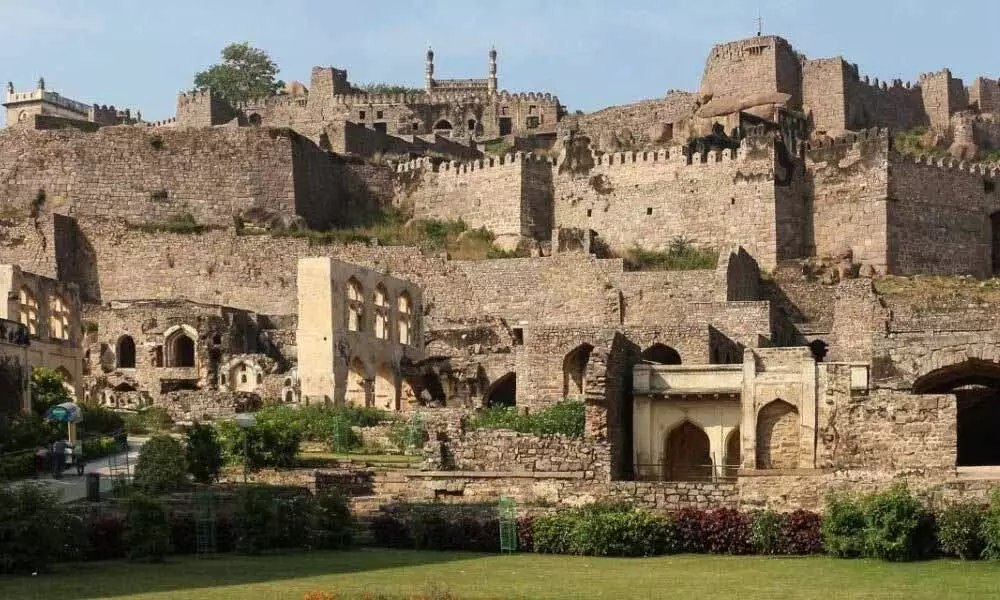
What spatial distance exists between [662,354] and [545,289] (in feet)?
39.3

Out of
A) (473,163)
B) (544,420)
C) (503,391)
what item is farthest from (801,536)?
(473,163)

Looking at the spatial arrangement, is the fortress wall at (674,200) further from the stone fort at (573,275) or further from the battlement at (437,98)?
the battlement at (437,98)

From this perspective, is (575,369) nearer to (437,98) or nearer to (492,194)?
(492,194)

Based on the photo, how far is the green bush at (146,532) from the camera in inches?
1211

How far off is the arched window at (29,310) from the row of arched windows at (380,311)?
27.9 ft

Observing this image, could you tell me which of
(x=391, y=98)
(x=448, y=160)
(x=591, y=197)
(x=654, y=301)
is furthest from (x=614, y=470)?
(x=391, y=98)

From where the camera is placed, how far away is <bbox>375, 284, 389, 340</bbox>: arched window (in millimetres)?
57219

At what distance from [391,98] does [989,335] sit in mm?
47872

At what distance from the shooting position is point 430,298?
6456cm

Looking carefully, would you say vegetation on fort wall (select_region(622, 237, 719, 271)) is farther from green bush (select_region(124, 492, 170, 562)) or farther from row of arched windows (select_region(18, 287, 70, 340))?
green bush (select_region(124, 492, 170, 562))

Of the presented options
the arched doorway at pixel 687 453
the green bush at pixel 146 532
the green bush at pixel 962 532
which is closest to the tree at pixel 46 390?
the arched doorway at pixel 687 453

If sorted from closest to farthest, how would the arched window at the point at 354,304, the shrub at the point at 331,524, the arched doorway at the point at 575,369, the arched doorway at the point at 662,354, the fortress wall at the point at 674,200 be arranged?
the shrub at the point at 331,524 → the arched doorway at the point at 575,369 → the arched doorway at the point at 662,354 → the arched window at the point at 354,304 → the fortress wall at the point at 674,200

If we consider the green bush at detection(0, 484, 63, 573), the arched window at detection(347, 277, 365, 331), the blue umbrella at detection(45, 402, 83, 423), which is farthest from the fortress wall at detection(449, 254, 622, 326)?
the green bush at detection(0, 484, 63, 573)

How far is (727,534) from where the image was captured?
3281cm
